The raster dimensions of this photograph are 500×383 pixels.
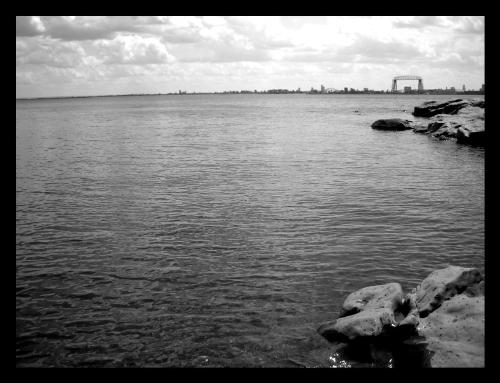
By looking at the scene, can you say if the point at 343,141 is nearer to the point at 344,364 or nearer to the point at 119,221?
the point at 119,221

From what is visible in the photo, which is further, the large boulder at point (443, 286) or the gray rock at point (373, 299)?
the gray rock at point (373, 299)

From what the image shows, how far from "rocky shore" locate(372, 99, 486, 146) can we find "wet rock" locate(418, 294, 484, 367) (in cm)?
3825

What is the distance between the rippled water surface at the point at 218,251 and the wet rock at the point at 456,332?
6.84 feet

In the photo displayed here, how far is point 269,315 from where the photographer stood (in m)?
11.2

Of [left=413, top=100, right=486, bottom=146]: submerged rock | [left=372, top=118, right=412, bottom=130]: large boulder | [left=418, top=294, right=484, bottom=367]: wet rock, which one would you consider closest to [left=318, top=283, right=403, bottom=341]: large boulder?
[left=418, top=294, right=484, bottom=367]: wet rock

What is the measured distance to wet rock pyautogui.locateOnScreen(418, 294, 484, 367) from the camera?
8031mm

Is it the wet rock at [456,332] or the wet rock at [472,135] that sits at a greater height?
the wet rock at [472,135]

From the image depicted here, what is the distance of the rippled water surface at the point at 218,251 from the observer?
33.3 ft

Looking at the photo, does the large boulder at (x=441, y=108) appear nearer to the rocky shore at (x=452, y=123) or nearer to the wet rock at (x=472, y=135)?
the rocky shore at (x=452, y=123)

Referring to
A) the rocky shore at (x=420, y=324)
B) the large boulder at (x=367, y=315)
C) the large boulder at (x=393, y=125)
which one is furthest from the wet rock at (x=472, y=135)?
the large boulder at (x=367, y=315)

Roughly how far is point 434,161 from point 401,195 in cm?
1244

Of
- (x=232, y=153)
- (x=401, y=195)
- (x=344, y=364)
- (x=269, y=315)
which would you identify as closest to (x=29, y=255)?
(x=269, y=315)

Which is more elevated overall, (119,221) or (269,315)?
(119,221)

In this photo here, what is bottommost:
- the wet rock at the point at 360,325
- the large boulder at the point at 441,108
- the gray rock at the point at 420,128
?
the wet rock at the point at 360,325
